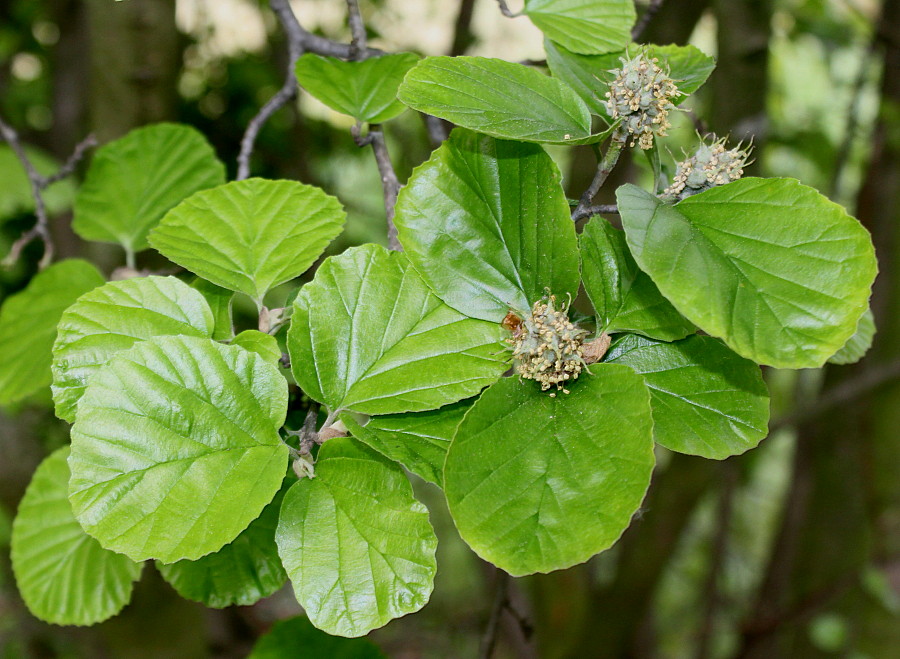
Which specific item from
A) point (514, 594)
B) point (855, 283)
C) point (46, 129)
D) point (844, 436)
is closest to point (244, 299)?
point (514, 594)

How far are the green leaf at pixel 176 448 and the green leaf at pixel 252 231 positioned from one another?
0.28 feet

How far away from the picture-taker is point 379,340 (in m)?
0.45

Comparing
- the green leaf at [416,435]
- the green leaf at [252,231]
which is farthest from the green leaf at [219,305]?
the green leaf at [416,435]

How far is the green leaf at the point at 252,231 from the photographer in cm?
50

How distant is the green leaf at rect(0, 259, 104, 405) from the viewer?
2.06 feet

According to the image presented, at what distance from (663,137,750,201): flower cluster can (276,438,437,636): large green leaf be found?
232 millimetres

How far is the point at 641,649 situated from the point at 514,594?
1.14 meters

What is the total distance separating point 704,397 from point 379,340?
0.19 meters

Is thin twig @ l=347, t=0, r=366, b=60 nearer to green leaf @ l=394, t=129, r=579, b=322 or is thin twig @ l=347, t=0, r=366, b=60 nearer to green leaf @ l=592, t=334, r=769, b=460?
green leaf @ l=394, t=129, r=579, b=322

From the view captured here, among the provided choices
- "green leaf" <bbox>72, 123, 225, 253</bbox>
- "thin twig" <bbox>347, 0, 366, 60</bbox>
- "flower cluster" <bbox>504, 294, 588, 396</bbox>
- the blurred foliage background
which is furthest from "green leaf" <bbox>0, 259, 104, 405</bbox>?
the blurred foliage background

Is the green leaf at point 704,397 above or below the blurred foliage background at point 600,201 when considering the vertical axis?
above

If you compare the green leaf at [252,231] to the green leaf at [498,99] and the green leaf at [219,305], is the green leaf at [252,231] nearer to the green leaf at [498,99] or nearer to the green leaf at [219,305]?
the green leaf at [219,305]

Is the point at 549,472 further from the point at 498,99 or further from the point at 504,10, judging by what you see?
the point at 504,10

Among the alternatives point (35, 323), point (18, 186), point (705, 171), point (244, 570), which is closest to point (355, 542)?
point (244, 570)
